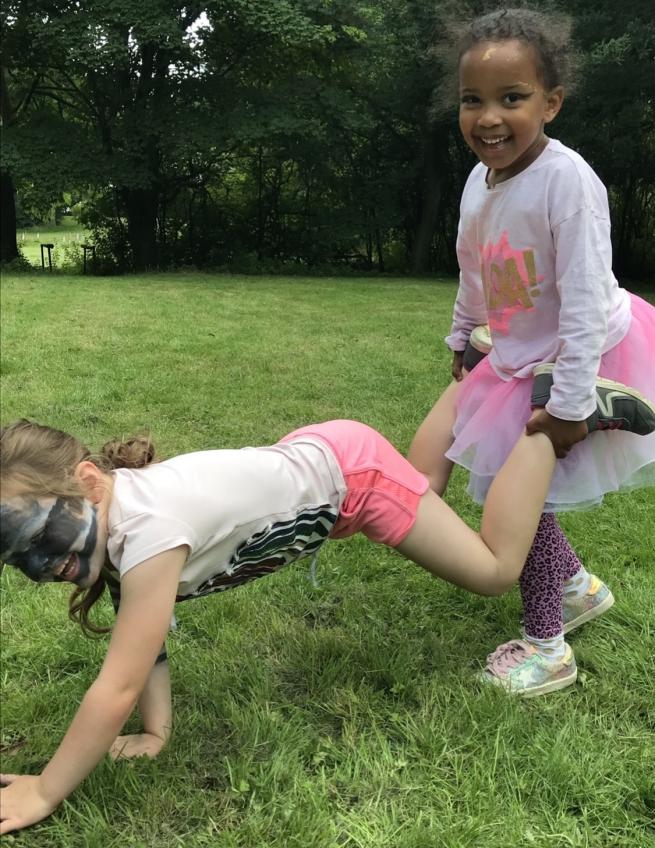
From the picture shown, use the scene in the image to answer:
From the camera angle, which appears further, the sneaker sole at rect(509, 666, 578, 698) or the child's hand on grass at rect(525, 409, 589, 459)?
the sneaker sole at rect(509, 666, 578, 698)

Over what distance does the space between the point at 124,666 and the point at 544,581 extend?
4.22 ft

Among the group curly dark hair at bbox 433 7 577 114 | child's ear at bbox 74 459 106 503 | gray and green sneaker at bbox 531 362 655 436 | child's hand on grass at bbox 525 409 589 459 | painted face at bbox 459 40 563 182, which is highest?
curly dark hair at bbox 433 7 577 114

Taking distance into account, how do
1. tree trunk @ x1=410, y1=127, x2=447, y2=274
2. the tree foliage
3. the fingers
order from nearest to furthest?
the fingers < the tree foliage < tree trunk @ x1=410, y1=127, x2=447, y2=274

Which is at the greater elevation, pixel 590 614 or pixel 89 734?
pixel 89 734

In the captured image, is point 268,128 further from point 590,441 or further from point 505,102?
point 590,441

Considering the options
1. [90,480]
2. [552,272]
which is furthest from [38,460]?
[552,272]

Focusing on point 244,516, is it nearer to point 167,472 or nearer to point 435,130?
point 167,472

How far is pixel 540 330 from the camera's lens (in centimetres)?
211

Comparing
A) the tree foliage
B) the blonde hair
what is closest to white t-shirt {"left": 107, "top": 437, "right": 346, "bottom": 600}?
the blonde hair

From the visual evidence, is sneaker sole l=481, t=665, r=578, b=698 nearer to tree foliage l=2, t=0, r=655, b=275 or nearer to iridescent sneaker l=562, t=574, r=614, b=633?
iridescent sneaker l=562, t=574, r=614, b=633

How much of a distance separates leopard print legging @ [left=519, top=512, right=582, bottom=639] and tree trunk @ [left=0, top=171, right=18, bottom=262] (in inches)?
726

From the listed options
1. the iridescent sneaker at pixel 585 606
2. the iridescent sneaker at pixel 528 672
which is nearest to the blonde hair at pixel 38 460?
the iridescent sneaker at pixel 528 672

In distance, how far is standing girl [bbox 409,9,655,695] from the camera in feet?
6.25

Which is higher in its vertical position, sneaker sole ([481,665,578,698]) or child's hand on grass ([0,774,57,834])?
child's hand on grass ([0,774,57,834])
